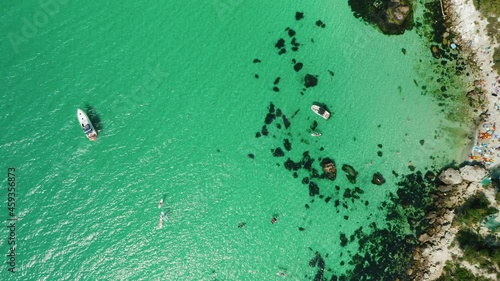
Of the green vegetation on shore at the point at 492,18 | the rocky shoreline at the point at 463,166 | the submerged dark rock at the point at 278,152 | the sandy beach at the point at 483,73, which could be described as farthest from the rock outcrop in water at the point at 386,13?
the submerged dark rock at the point at 278,152

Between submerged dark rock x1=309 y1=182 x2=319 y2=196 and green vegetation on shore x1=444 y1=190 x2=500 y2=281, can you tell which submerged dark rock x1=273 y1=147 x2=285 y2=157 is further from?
green vegetation on shore x1=444 y1=190 x2=500 y2=281

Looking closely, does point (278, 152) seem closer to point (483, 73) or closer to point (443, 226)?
point (443, 226)

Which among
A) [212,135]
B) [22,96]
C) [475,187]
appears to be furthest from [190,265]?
[475,187]

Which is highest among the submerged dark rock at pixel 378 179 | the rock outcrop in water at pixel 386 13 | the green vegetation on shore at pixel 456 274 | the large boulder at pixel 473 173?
the rock outcrop in water at pixel 386 13

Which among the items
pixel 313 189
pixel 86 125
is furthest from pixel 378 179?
pixel 86 125

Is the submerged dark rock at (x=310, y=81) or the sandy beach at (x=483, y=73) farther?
the submerged dark rock at (x=310, y=81)

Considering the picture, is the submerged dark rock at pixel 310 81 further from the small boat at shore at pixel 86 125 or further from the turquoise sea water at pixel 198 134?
the small boat at shore at pixel 86 125
